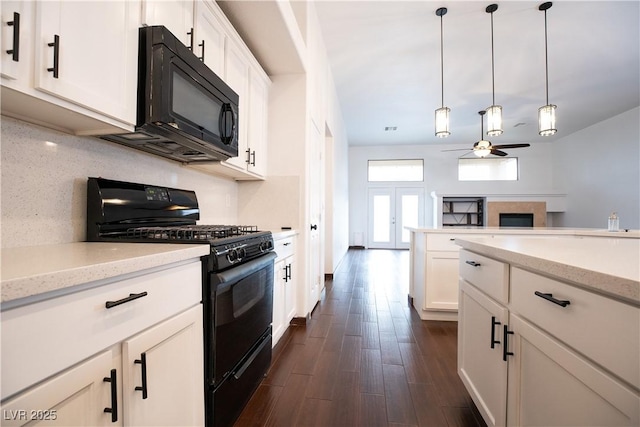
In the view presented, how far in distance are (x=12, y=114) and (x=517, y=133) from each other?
9210 millimetres

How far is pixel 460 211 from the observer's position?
868 centimetres

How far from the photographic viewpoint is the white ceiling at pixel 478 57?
3.06m

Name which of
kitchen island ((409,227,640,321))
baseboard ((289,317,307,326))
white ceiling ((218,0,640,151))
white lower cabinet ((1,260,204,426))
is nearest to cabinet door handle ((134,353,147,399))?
white lower cabinet ((1,260,204,426))

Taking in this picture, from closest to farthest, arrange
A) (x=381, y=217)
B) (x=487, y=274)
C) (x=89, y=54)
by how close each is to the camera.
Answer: (x=89, y=54) < (x=487, y=274) < (x=381, y=217)

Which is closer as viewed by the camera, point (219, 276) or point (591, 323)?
point (591, 323)

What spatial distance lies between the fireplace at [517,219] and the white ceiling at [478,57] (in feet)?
8.77

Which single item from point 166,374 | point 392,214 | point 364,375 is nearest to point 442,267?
point 364,375

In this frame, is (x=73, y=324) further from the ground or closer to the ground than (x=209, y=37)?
closer to the ground

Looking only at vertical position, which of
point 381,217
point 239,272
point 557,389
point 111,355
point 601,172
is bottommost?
point 557,389

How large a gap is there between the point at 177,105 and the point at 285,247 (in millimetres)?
1264

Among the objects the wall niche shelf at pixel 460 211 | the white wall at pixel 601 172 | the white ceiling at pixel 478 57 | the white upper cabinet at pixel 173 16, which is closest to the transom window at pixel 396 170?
the wall niche shelf at pixel 460 211

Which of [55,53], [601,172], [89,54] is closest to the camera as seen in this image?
[55,53]

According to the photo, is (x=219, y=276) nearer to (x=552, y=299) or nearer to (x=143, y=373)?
(x=143, y=373)

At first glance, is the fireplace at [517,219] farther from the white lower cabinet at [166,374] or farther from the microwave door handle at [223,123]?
the white lower cabinet at [166,374]
